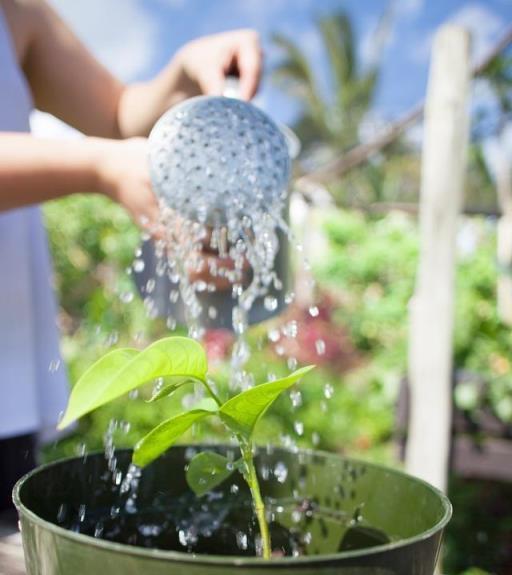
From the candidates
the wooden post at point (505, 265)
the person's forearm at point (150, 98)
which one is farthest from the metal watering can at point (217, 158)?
the wooden post at point (505, 265)

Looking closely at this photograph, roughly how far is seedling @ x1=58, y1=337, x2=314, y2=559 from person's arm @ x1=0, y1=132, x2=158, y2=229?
36cm

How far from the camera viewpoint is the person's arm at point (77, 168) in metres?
0.78

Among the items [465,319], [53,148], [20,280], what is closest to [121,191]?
[53,148]

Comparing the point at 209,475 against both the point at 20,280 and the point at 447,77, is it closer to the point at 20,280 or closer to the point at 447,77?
Result: the point at 20,280

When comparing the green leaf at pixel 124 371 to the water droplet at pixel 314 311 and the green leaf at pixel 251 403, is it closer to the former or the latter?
the green leaf at pixel 251 403

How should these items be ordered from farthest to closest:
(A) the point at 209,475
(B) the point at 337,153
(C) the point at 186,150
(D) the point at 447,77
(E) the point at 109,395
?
(B) the point at 337,153
(D) the point at 447,77
(C) the point at 186,150
(A) the point at 209,475
(E) the point at 109,395

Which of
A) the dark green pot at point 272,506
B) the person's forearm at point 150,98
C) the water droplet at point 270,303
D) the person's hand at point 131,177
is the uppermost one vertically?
the person's forearm at point 150,98

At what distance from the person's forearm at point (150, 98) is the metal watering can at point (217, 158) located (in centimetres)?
36

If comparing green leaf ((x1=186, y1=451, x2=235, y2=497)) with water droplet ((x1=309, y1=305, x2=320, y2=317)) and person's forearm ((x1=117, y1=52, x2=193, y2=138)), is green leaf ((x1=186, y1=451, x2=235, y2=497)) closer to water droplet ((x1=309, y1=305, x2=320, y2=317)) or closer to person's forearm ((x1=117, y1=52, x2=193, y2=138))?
water droplet ((x1=309, y1=305, x2=320, y2=317))

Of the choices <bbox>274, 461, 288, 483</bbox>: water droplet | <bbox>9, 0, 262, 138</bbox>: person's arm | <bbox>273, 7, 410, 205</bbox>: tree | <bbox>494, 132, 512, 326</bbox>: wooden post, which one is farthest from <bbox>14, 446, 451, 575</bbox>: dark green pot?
<bbox>273, 7, 410, 205</bbox>: tree

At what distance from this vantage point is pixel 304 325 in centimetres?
566

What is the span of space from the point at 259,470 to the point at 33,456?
27.5 inches

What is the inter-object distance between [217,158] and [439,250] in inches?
76.2

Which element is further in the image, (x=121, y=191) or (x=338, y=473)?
(x=121, y=191)
